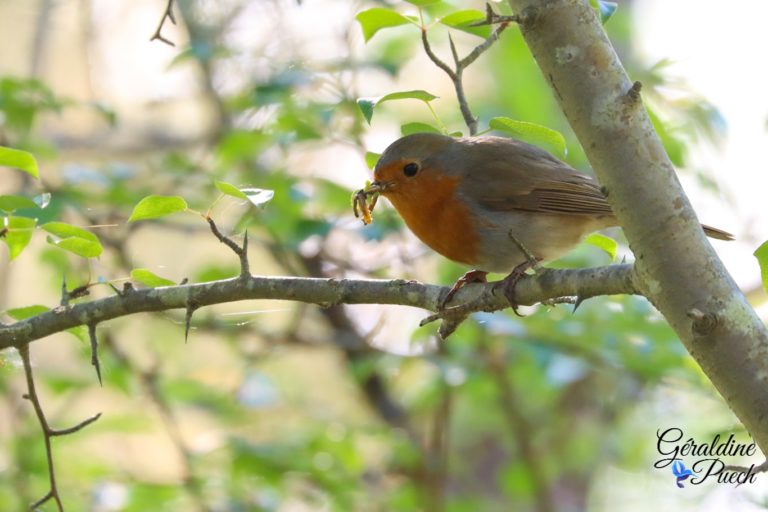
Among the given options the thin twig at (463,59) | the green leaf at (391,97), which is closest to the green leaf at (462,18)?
the thin twig at (463,59)

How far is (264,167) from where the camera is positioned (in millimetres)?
5668

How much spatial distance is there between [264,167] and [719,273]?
156 inches

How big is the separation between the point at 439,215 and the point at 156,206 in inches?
60.2

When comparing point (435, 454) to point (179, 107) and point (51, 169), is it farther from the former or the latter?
point (179, 107)

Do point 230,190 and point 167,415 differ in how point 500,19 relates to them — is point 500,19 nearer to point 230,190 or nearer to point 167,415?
point 230,190

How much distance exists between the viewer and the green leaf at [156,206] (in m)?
2.31

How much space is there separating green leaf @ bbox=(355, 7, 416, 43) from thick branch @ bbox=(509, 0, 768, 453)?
530 mm

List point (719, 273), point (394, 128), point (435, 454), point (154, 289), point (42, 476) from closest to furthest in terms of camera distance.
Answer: point (719, 273) → point (154, 289) → point (42, 476) → point (435, 454) → point (394, 128)

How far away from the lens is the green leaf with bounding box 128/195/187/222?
7.57 feet

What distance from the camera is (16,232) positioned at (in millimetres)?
2508

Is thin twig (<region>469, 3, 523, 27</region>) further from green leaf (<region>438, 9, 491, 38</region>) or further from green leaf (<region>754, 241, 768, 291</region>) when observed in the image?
green leaf (<region>754, 241, 768, 291</region>)

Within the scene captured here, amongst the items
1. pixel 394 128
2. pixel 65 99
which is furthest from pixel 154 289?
pixel 394 128

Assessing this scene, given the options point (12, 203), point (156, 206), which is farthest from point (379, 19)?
point (12, 203)
